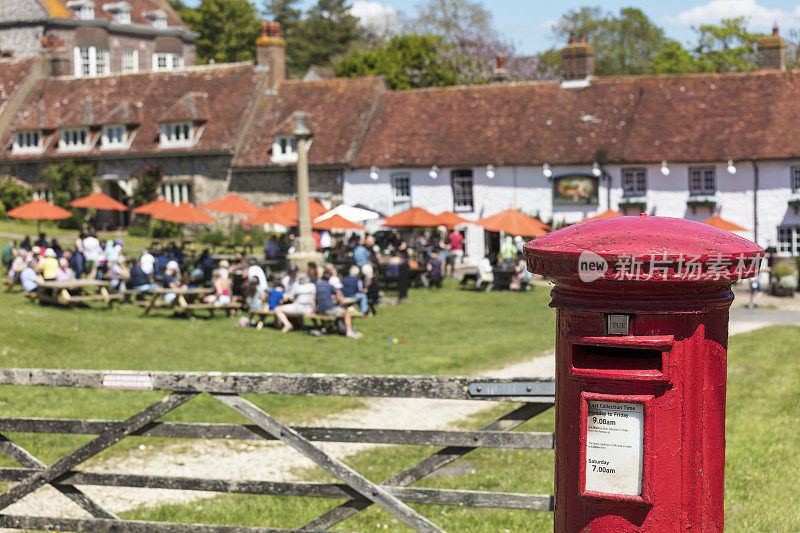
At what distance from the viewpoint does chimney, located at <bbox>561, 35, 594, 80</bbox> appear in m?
43.4

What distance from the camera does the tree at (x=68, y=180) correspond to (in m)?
48.3

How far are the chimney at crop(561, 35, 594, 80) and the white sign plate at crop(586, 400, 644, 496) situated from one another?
4108 cm

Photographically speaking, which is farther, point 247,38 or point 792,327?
point 247,38

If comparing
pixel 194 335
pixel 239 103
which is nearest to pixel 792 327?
pixel 194 335

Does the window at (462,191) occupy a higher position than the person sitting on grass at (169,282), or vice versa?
the window at (462,191)

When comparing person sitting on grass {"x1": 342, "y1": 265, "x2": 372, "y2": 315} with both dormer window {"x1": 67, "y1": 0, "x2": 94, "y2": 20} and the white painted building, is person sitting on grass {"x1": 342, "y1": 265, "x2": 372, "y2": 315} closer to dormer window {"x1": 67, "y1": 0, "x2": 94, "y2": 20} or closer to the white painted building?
the white painted building

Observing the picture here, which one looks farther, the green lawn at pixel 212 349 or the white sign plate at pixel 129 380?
the green lawn at pixel 212 349

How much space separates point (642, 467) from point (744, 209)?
36.9m

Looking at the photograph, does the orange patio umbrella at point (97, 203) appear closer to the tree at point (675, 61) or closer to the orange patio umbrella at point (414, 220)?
the orange patio umbrella at point (414, 220)

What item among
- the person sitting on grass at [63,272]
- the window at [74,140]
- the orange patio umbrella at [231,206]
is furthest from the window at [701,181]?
the window at [74,140]

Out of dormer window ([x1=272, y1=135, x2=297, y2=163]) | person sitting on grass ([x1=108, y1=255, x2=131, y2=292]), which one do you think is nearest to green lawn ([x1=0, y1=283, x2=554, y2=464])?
person sitting on grass ([x1=108, y1=255, x2=131, y2=292])

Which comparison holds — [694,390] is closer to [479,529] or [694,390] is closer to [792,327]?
[479,529]

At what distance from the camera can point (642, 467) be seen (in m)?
3.84

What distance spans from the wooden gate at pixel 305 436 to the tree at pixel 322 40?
257 ft
